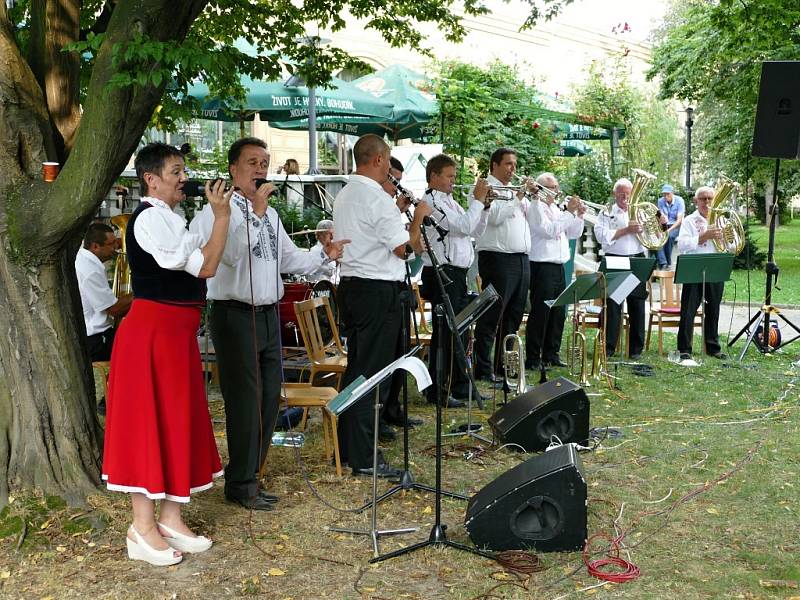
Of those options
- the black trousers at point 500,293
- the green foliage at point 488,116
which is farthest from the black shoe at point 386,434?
the green foliage at point 488,116

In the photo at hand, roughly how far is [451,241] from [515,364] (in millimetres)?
1237

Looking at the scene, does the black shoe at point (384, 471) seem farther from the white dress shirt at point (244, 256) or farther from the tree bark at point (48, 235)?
the tree bark at point (48, 235)

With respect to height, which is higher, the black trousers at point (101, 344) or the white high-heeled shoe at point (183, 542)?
the black trousers at point (101, 344)

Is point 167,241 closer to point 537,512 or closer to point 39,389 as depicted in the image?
point 39,389

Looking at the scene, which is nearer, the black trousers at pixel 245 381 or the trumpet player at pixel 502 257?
the black trousers at pixel 245 381

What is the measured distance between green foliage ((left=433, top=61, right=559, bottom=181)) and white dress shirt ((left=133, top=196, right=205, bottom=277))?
10.6 m

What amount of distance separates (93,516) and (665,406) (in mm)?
5024

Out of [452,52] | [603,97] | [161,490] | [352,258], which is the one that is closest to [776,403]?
[352,258]

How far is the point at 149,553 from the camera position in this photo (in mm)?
4500

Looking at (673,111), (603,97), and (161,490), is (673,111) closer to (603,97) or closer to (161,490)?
(603,97)

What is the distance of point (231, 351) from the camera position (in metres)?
5.16

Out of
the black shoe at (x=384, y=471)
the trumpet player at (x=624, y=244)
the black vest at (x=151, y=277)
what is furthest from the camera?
the trumpet player at (x=624, y=244)

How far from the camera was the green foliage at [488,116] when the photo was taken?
14.6 m

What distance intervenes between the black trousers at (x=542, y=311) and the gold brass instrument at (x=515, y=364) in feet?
3.41
